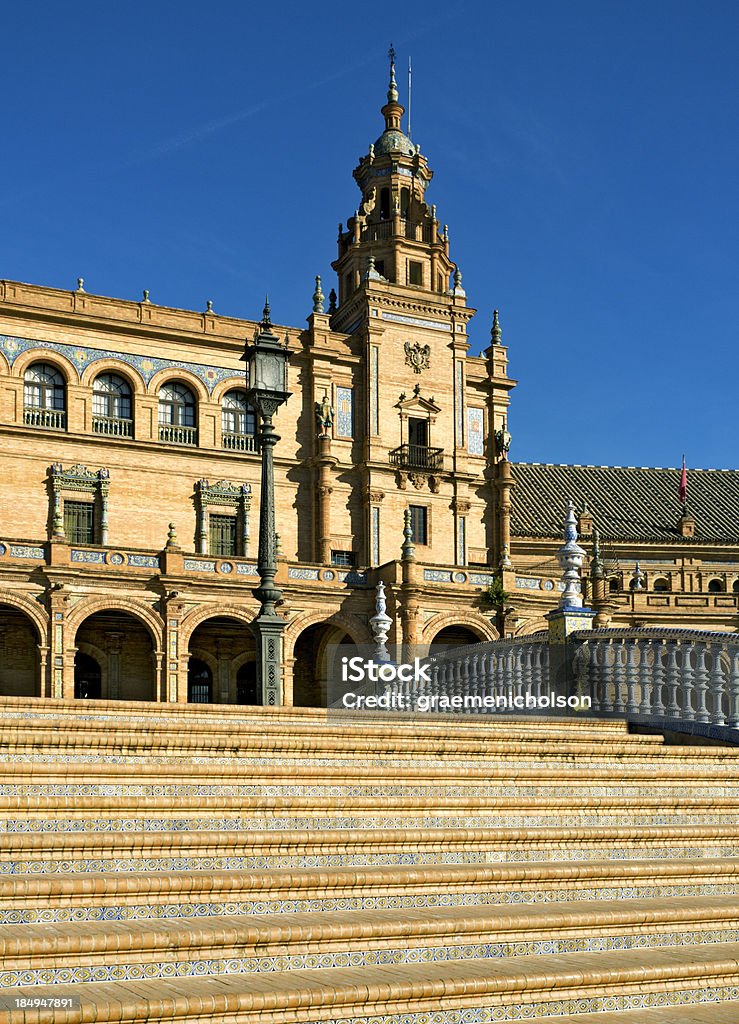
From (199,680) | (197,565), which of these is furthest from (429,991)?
(199,680)

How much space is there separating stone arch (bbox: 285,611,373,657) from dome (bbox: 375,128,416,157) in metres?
23.5

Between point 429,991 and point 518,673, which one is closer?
point 429,991

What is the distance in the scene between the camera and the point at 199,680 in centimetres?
3984

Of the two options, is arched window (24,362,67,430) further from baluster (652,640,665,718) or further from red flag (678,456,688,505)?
red flag (678,456,688,505)

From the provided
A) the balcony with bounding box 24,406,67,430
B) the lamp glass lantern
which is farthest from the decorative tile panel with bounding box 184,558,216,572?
the lamp glass lantern

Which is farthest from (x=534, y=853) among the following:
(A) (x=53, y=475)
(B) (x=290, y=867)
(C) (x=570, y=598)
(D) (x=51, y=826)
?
(A) (x=53, y=475)

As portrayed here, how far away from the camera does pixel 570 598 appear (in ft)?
52.3

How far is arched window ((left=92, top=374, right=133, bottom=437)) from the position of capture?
40.3 m

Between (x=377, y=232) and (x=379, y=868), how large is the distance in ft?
146

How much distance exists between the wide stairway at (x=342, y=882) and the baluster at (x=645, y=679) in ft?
12.8

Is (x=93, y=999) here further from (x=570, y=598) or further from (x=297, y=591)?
(x=297, y=591)

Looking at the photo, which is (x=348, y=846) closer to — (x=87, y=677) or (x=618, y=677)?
(x=618, y=677)

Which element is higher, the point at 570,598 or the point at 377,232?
the point at 377,232

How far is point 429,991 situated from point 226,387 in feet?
124
